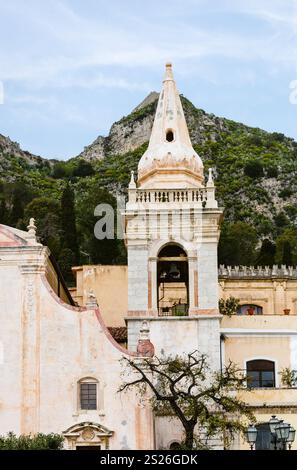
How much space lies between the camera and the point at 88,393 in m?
42.7

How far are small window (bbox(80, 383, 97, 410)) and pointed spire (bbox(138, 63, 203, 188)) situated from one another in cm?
1021

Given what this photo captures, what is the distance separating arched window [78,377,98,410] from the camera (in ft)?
139

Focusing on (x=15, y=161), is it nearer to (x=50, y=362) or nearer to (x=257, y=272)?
(x=257, y=272)

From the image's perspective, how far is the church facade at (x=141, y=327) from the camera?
139 feet

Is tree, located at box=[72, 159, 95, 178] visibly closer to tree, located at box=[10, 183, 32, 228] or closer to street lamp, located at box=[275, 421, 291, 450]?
tree, located at box=[10, 183, 32, 228]

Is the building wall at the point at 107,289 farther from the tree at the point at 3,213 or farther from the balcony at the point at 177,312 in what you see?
the tree at the point at 3,213

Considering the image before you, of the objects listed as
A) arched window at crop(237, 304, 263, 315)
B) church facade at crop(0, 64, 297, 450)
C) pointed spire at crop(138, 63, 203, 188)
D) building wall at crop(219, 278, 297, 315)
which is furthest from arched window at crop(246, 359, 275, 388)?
building wall at crop(219, 278, 297, 315)

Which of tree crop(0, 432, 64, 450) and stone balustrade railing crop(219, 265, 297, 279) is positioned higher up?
stone balustrade railing crop(219, 265, 297, 279)

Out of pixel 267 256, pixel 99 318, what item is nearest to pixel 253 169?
pixel 267 256

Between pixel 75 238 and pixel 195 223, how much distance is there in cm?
4439

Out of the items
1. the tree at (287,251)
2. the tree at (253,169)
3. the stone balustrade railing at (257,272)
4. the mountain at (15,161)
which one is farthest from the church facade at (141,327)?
the mountain at (15,161)

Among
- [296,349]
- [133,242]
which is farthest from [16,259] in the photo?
[296,349]

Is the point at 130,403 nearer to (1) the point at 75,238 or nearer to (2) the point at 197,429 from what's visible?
(2) the point at 197,429
